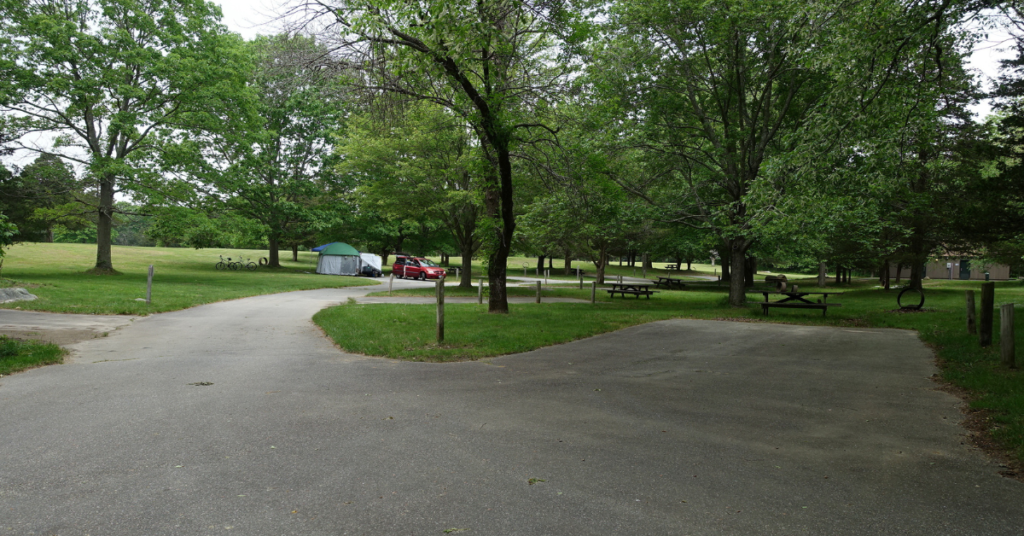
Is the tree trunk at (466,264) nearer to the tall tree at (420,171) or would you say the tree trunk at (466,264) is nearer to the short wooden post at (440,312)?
the tall tree at (420,171)

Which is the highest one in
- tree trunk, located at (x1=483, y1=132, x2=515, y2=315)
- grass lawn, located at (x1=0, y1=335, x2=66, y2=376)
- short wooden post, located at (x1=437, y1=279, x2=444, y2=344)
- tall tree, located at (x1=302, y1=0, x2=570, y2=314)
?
tall tree, located at (x1=302, y1=0, x2=570, y2=314)

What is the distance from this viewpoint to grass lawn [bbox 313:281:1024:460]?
636cm

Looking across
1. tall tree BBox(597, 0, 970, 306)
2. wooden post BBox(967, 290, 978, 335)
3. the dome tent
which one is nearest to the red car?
the dome tent

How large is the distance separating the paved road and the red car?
29.8m

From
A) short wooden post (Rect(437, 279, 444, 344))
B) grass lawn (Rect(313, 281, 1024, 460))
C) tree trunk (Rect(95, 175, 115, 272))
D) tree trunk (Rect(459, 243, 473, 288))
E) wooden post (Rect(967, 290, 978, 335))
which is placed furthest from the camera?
tree trunk (Rect(459, 243, 473, 288))

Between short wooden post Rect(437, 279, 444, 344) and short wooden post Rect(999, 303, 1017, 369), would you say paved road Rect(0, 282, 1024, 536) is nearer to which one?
short wooden post Rect(999, 303, 1017, 369)

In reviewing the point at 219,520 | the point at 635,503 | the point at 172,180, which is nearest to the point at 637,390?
the point at 635,503

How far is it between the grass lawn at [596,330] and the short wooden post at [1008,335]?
0.15m

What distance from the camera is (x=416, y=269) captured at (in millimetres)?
38281

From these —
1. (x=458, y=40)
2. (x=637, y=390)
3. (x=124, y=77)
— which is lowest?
(x=637, y=390)

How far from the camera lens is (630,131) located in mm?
17938

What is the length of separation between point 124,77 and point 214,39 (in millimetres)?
4647

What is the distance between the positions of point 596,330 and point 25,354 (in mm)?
9784

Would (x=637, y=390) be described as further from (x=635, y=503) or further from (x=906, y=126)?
(x=906, y=126)
